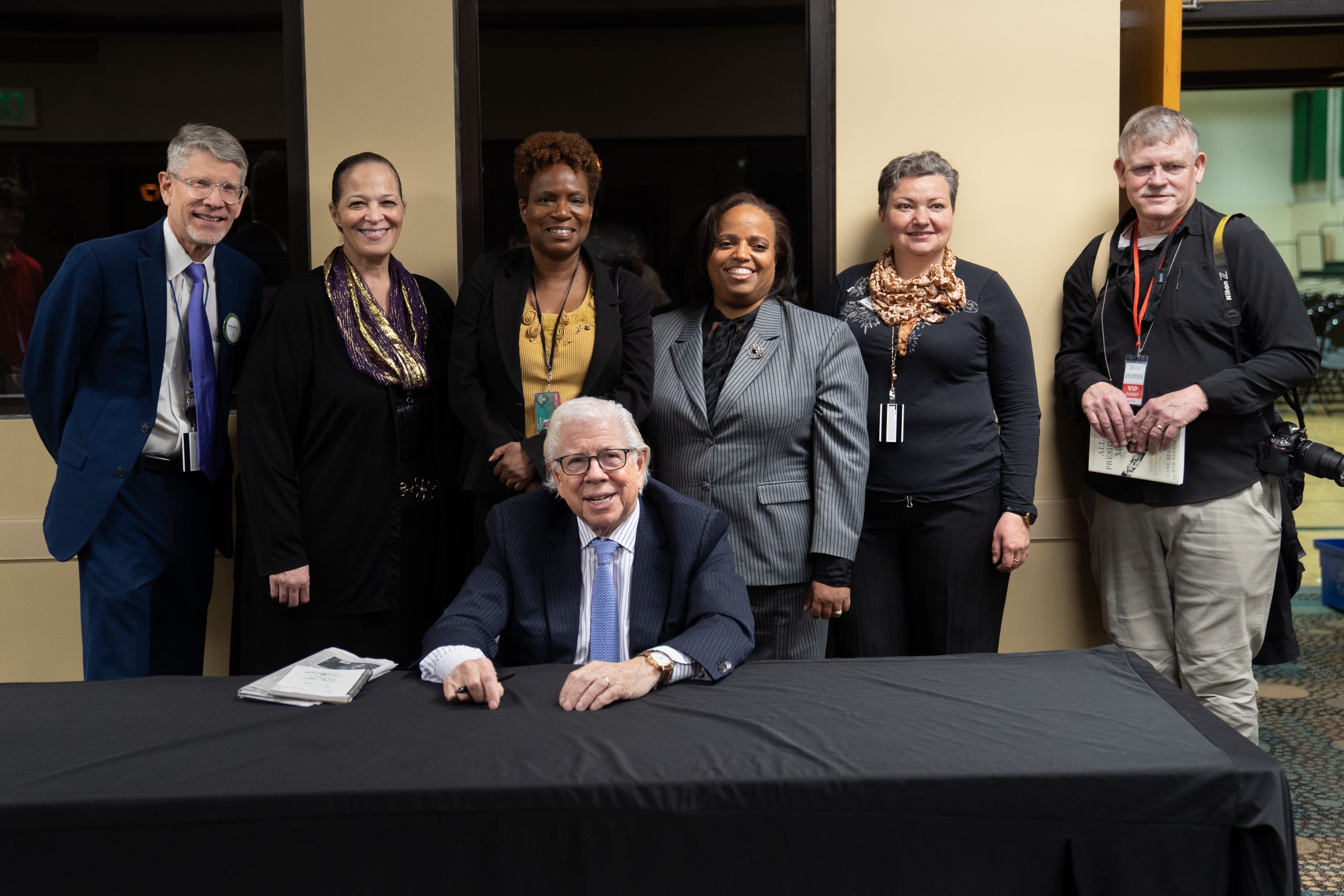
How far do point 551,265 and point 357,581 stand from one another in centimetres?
96

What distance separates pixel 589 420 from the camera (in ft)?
6.92

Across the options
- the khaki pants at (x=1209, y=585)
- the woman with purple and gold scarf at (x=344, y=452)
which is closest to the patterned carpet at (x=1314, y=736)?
the khaki pants at (x=1209, y=585)

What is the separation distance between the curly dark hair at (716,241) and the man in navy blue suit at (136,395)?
1.19 m

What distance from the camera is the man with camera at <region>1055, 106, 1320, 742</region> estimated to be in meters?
2.68

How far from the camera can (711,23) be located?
337 cm

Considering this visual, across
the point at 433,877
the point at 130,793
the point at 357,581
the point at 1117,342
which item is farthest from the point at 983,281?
the point at 130,793

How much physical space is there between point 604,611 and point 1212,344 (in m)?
1.79

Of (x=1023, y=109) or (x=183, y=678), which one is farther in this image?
(x=1023, y=109)

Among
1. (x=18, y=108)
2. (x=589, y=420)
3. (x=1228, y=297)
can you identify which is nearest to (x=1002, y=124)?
(x=1228, y=297)

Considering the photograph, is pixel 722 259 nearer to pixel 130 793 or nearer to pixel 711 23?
pixel 711 23

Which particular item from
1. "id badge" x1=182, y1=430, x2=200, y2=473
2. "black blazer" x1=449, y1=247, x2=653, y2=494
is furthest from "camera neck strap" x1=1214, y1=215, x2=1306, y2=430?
"id badge" x1=182, y1=430, x2=200, y2=473

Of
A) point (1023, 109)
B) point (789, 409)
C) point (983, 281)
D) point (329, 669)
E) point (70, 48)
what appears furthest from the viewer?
point (70, 48)

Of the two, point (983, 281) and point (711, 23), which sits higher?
point (711, 23)

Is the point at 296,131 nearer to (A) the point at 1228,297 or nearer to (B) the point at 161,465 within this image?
(B) the point at 161,465
